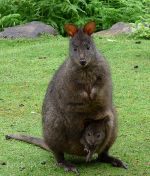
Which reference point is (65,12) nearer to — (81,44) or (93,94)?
(81,44)

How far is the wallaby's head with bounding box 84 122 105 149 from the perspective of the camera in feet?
18.1

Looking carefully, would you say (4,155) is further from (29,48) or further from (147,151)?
(29,48)

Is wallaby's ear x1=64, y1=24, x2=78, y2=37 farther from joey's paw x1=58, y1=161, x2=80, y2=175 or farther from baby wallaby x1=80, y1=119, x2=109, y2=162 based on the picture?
joey's paw x1=58, y1=161, x2=80, y2=175

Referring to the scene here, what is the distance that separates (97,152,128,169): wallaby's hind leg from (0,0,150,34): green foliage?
295 inches

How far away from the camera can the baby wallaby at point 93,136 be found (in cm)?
552

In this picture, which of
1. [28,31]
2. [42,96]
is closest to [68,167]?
[42,96]

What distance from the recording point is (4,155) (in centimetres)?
617

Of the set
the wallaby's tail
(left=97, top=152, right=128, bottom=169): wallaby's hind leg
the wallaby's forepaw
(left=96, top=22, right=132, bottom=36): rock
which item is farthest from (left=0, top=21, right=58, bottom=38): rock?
the wallaby's forepaw

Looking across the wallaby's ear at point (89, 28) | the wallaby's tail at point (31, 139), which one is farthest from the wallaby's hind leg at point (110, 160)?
the wallaby's ear at point (89, 28)

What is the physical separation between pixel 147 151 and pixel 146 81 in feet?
9.67

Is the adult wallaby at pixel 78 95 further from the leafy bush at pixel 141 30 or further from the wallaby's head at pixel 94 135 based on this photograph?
the leafy bush at pixel 141 30

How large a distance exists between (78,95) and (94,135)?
1.37 ft

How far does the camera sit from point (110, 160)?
595 centimetres

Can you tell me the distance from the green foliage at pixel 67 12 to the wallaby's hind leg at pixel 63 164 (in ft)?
25.0
